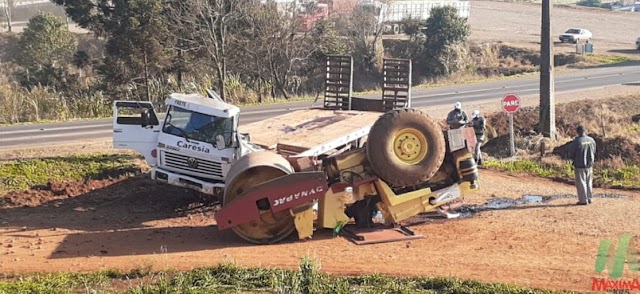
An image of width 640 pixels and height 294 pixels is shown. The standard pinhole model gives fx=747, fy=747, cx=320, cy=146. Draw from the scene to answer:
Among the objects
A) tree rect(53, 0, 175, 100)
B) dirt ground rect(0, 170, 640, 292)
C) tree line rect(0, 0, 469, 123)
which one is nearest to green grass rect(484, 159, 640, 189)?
dirt ground rect(0, 170, 640, 292)

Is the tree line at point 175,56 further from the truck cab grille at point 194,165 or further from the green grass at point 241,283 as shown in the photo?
the green grass at point 241,283

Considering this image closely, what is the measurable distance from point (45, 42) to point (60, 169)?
33262 millimetres

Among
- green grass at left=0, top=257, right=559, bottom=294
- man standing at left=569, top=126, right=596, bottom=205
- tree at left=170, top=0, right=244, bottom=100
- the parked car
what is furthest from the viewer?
the parked car

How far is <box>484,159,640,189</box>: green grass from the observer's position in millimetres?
17672

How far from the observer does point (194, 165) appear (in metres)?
13.9

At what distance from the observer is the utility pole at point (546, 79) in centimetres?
2250

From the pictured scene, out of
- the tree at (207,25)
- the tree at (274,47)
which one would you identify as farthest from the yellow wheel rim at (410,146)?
the tree at (274,47)

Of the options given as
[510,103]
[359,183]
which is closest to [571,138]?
[510,103]

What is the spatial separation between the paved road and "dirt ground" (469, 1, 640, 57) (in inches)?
510

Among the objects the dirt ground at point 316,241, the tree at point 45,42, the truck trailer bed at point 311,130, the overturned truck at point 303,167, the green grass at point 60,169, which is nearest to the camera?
the dirt ground at point 316,241

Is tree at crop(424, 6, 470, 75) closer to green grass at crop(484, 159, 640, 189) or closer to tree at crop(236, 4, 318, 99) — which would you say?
tree at crop(236, 4, 318, 99)

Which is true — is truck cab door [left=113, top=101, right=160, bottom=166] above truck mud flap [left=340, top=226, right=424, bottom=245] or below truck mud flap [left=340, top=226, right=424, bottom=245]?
above

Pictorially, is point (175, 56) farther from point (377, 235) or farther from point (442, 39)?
point (377, 235)

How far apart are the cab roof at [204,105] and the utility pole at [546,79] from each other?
12191mm
